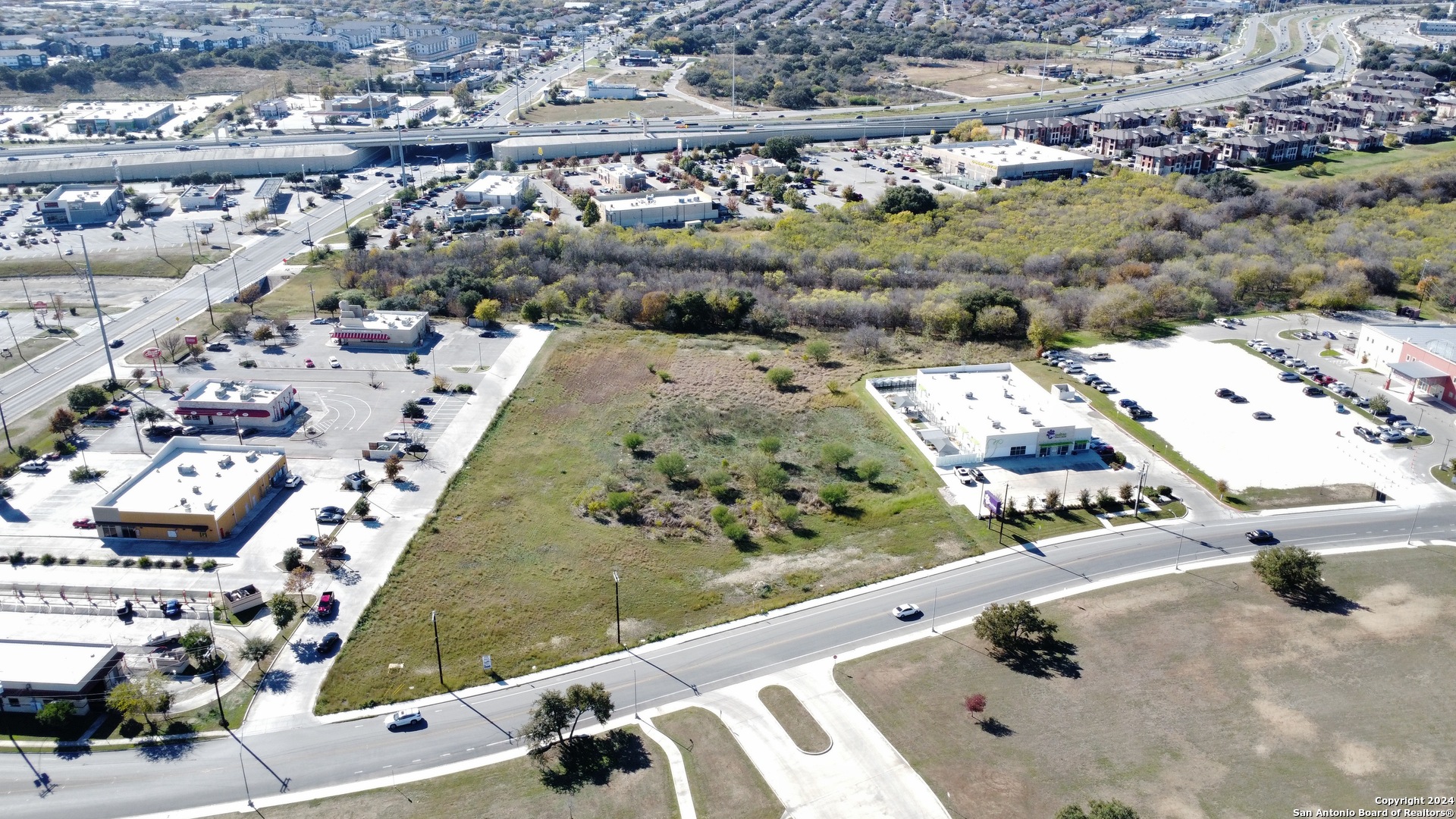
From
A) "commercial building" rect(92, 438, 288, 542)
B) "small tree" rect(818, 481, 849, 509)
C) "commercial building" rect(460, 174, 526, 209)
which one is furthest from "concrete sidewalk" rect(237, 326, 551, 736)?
"commercial building" rect(460, 174, 526, 209)

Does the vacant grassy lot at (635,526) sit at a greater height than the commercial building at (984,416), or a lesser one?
lesser

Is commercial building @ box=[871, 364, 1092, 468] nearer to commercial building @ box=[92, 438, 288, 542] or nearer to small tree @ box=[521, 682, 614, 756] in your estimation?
small tree @ box=[521, 682, 614, 756]

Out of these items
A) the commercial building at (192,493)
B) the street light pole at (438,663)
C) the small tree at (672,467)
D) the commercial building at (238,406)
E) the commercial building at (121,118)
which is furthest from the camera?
the commercial building at (121,118)

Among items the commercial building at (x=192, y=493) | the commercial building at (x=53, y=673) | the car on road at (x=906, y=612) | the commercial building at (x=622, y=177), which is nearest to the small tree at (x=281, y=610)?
the commercial building at (x=53, y=673)

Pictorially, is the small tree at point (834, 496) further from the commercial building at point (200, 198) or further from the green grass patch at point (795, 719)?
the commercial building at point (200, 198)

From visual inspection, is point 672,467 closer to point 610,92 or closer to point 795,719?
point 795,719

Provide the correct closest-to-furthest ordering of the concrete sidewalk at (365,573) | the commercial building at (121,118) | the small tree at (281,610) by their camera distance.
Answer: the concrete sidewalk at (365,573) → the small tree at (281,610) → the commercial building at (121,118)

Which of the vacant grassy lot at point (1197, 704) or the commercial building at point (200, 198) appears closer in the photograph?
the vacant grassy lot at point (1197, 704)
